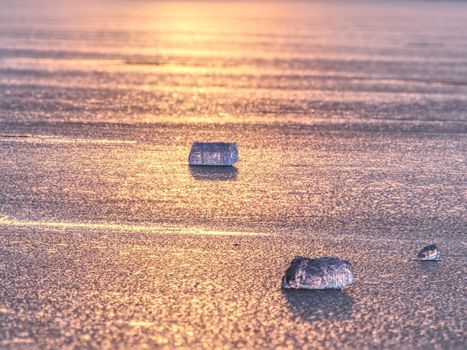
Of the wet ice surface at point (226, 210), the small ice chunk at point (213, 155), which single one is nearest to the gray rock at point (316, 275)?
the wet ice surface at point (226, 210)

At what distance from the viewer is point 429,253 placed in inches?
200

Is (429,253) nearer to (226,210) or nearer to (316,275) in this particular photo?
(316,275)

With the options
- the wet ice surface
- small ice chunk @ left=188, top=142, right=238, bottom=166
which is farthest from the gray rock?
small ice chunk @ left=188, top=142, right=238, bottom=166

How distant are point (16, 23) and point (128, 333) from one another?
86.4ft

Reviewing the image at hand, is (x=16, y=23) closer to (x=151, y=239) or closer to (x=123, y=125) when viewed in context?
(x=123, y=125)

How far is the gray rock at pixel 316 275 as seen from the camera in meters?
4.52

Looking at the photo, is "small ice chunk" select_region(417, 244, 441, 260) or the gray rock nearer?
the gray rock

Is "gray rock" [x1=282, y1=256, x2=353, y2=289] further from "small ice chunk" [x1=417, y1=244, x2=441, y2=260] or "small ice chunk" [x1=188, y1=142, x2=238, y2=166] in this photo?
"small ice chunk" [x1=188, y1=142, x2=238, y2=166]

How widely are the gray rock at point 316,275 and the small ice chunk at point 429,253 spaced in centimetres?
65

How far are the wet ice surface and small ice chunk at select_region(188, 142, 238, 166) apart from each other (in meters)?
0.10

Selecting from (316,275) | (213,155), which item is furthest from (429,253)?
(213,155)

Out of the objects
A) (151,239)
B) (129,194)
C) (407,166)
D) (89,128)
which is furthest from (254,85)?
(151,239)

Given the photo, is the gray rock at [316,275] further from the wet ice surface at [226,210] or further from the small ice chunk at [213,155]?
the small ice chunk at [213,155]

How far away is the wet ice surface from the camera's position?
162 inches
